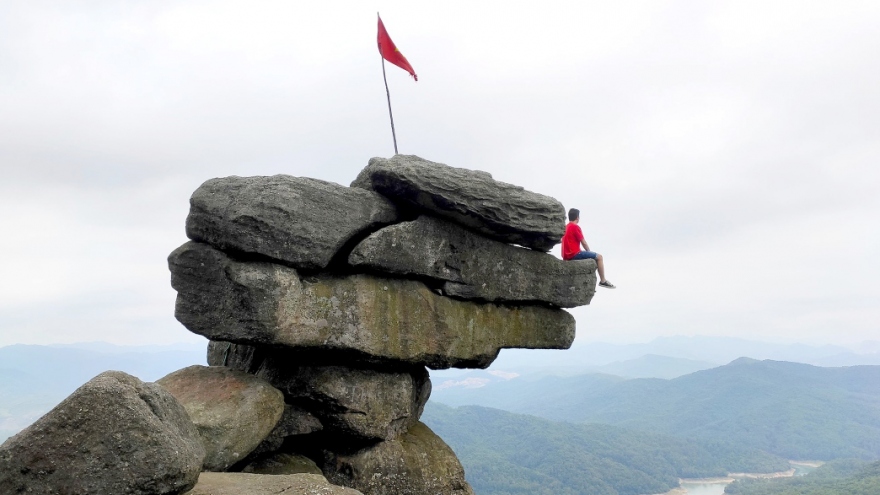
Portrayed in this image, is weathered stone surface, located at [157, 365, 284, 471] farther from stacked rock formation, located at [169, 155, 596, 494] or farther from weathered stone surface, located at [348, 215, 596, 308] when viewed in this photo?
weathered stone surface, located at [348, 215, 596, 308]

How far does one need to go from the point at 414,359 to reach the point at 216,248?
6.01 metres

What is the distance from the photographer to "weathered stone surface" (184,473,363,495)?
10469 millimetres

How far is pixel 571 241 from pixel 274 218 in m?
9.82

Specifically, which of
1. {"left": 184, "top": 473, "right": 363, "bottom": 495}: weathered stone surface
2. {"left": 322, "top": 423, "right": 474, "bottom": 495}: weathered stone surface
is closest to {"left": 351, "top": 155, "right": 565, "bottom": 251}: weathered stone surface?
{"left": 322, "top": 423, "right": 474, "bottom": 495}: weathered stone surface

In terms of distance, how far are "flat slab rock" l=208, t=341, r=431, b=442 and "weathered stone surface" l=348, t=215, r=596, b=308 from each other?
9.78 ft

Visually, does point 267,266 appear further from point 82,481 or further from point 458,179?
point 82,481

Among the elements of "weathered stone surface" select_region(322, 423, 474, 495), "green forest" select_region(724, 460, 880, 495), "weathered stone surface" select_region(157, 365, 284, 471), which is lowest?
"green forest" select_region(724, 460, 880, 495)

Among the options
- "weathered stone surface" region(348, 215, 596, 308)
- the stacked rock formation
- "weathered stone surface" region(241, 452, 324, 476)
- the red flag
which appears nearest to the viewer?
the stacked rock formation

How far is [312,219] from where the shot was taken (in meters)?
15.5

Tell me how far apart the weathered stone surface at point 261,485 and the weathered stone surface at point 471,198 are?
8.05m

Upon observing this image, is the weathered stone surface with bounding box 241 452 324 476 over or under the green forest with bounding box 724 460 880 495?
over

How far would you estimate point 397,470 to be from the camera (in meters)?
16.8

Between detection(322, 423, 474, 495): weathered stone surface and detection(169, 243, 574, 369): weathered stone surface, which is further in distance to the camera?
detection(322, 423, 474, 495): weathered stone surface

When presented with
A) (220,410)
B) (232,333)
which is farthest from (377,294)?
(220,410)
